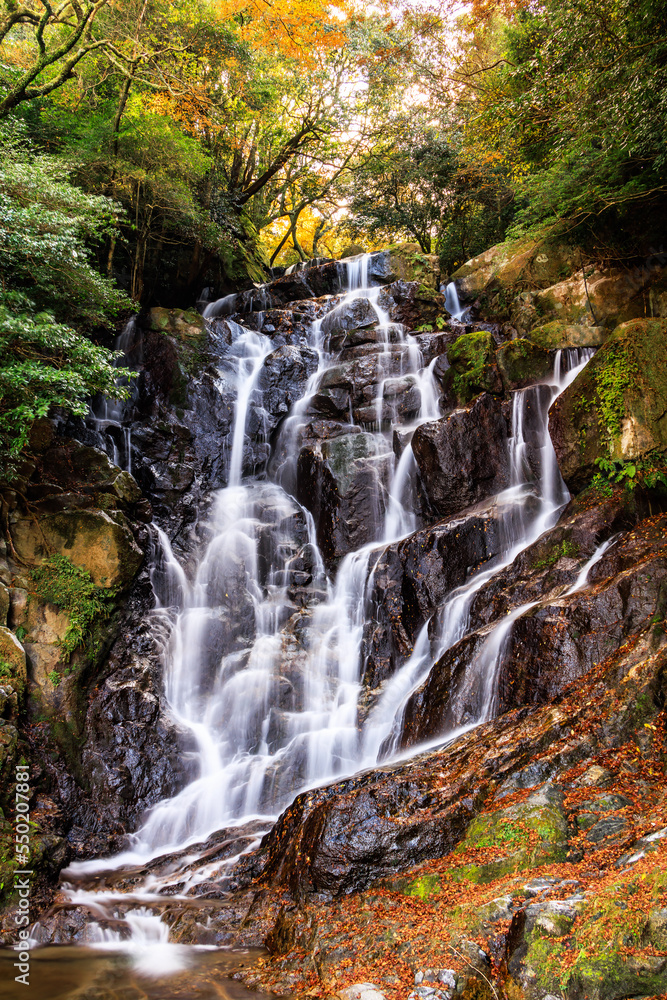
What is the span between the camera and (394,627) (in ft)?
30.1

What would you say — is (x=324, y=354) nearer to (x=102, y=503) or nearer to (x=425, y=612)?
(x=102, y=503)

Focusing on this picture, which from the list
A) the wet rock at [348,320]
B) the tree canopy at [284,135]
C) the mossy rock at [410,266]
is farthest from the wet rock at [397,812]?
the mossy rock at [410,266]

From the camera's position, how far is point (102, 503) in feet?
32.2

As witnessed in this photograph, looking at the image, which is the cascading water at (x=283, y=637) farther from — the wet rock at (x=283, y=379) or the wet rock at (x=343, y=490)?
the wet rock at (x=283, y=379)

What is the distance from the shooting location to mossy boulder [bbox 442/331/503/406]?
11.4 metres

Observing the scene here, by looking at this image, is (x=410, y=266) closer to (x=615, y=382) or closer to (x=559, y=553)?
(x=615, y=382)

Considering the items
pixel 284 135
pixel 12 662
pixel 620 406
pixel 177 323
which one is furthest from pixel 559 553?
pixel 284 135

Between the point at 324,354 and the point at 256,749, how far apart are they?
10048 mm

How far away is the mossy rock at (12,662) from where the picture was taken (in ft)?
24.7

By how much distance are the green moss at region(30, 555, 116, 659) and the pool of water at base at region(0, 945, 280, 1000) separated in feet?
13.3

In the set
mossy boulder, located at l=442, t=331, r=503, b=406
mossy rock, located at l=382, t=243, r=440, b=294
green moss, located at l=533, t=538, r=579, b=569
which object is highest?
mossy rock, located at l=382, t=243, r=440, b=294

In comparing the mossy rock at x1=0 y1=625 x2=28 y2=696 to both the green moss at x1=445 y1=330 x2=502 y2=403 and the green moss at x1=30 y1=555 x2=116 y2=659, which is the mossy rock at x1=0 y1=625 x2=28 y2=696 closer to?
the green moss at x1=30 y1=555 x2=116 y2=659

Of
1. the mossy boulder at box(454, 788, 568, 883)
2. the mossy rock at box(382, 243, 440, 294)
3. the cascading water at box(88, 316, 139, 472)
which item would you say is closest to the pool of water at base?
the mossy boulder at box(454, 788, 568, 883)

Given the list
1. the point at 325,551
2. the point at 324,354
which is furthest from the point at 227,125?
the point at 325,551
